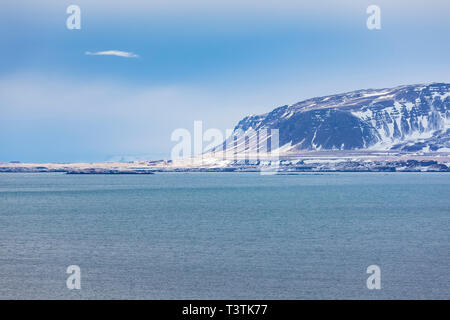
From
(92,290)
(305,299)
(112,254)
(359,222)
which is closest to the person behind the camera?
(305,299)

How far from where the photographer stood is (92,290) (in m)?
23.3

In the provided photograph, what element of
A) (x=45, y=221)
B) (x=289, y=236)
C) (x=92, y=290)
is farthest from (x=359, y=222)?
(x=92, y=290)

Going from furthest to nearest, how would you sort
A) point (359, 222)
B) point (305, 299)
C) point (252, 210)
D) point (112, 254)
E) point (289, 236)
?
point (252, 210) < point (359, 222) < point (289, 236) < point (112, 254) < point (305, 299)

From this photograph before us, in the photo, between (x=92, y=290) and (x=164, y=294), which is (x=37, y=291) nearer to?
(x=92, y=290)

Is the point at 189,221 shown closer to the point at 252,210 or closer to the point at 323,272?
the point at 252,210

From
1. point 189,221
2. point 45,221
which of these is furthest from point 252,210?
point 45,221

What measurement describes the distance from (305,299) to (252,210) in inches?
1255

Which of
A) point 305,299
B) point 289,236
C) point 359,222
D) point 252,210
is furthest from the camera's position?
point 252,210

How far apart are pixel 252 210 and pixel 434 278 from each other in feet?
97.5

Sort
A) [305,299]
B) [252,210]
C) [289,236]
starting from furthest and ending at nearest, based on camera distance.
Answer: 1. [252,210]
2. [289,236]
3. [305,299]

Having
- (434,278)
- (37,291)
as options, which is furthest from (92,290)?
(434,278)

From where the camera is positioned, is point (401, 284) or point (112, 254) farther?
point (112, 254)

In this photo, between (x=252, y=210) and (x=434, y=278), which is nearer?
(x=434, y=278)

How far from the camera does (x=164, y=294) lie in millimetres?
22578
